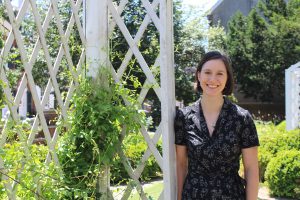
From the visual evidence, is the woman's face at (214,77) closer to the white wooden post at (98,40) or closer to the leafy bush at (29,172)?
the white wooden post at (98,40)

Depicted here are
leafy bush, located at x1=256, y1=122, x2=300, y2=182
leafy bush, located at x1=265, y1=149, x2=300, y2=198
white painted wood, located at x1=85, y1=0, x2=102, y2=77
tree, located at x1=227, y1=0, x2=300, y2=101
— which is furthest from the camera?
tree, located at x1=227, y1=0, x2=300, y2=101

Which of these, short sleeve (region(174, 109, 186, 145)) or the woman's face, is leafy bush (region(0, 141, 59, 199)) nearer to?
short sleeve (region(174, 109, 186, 145))

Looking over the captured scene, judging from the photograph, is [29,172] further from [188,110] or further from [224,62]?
[224,62]

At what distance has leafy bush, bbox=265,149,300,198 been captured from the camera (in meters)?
5.70

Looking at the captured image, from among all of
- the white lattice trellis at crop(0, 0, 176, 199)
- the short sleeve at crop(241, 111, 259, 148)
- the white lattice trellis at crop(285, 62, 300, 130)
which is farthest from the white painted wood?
the white lattice trellis at crop(285, 62, 300, 130)

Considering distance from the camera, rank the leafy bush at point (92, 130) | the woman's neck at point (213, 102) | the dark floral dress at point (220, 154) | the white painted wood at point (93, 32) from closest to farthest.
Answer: the dark floral dress at point (220, 154), the woman's neck at point (213, 102), the leafy bush at point (92, 130), the white painted wood at point (93, 32)

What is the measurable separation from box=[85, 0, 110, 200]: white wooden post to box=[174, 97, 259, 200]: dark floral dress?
513 millimetres

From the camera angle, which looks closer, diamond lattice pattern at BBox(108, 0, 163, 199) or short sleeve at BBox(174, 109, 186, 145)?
short sleeve at BBox(174, 109, 186, 145)

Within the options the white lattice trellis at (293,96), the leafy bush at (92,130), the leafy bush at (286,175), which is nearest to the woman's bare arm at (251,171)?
the leafy bush at (92,130)

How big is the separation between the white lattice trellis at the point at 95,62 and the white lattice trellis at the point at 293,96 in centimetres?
686

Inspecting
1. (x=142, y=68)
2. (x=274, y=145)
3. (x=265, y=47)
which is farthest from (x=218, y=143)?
(x=265, y=47)

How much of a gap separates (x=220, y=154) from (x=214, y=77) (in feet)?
1.21

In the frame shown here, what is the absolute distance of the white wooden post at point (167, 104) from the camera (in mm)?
2068

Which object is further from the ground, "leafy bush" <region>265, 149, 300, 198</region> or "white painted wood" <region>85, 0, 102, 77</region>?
"white painted wood" <region>85, 0, 102, 77</region>
